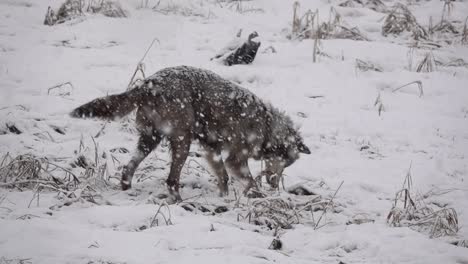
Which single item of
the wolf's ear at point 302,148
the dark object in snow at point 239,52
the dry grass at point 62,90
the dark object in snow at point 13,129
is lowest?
the wolf's ear at point 302,148

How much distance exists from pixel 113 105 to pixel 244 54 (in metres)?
4.69

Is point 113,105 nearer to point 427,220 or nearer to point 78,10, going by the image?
point 427,220

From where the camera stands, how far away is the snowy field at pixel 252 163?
169 inches

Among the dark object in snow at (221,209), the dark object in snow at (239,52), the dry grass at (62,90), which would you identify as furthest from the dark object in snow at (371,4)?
the dark object in snow at (221,209)

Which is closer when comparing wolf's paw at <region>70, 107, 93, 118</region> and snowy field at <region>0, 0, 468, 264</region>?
snowy field at <region>0, 0, 468, 264</region>

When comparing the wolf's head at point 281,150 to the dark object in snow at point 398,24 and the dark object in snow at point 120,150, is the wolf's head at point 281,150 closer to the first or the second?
the dark object in snow at point 120,150

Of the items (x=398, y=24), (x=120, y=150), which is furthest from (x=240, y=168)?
(x=398, y=24)

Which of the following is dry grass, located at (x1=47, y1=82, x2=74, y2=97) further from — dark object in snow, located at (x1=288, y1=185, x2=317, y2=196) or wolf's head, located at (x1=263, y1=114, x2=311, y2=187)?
dark object in snow, located at (x1=288, y1=185, x2=317, y2=196)

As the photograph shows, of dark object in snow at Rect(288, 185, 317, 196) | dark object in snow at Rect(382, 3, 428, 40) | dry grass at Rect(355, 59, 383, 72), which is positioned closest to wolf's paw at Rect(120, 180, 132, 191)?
dark object in snow at Rect(288, 185, 317, 196)

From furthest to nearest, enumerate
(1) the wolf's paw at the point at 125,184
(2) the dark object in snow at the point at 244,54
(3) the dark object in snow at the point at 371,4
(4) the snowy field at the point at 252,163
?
(3) the dark object in snow at the point at 371,4, (2) the dark object in snow at the point at 244,54, (1) the wolf's paw at the point at 125,184, (4) the snowy field at the point at 252,163

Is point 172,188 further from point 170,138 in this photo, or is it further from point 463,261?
point 463,261

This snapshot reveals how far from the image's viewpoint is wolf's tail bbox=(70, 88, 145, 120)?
5.37 meters

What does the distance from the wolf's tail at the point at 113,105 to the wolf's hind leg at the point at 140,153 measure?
420mm

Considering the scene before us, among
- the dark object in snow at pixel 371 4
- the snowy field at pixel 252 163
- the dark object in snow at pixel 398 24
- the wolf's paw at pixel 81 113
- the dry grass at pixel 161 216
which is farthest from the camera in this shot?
the dark object in snow at pixel 371 4
